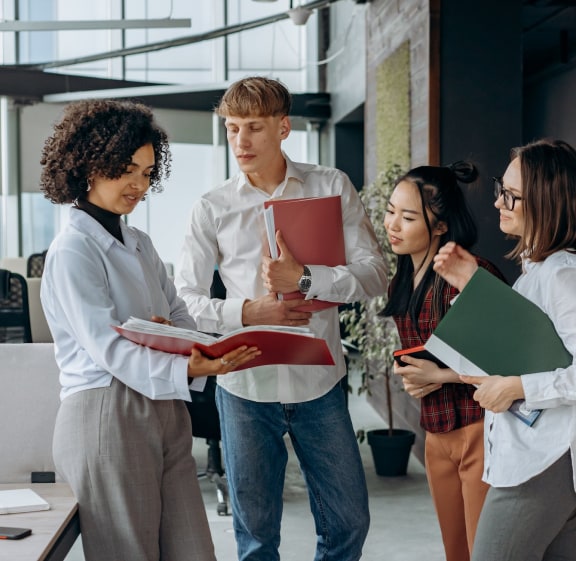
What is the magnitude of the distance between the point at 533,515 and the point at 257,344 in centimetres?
68

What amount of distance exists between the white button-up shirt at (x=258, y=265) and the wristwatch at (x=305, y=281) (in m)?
0.04

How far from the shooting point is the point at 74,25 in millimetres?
6621

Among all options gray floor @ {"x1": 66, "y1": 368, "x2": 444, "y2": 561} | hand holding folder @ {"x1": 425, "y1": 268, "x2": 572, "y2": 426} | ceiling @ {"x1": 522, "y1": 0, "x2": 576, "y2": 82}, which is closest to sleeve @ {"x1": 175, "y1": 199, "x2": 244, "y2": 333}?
hand holding folder @ {"x1": 425, "y1": 268, "x2": 572, "y2": 426}

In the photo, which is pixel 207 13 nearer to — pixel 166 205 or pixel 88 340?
pixel 166 205

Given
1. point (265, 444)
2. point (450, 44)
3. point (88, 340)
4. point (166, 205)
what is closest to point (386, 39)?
point (450, 44)

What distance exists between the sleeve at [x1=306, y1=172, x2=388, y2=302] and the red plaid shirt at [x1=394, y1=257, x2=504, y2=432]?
16 cm

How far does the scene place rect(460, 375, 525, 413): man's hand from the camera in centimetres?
181

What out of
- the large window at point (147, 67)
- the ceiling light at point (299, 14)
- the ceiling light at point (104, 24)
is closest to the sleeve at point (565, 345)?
the ceiling light at point (104, 24)

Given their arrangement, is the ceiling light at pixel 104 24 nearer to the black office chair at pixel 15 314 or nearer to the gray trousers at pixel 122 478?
the black office chair at pixel 15 314

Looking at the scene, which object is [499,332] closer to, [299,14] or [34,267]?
[299,14]

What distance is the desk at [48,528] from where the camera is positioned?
148 centimetres

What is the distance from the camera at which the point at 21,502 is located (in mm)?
1758

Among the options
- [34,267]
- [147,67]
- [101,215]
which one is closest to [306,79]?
[147,67]

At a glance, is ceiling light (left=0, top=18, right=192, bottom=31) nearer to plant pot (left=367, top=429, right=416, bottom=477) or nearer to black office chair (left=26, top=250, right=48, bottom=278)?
black office chair (left=26, top=250, right=48, bottom=278)
